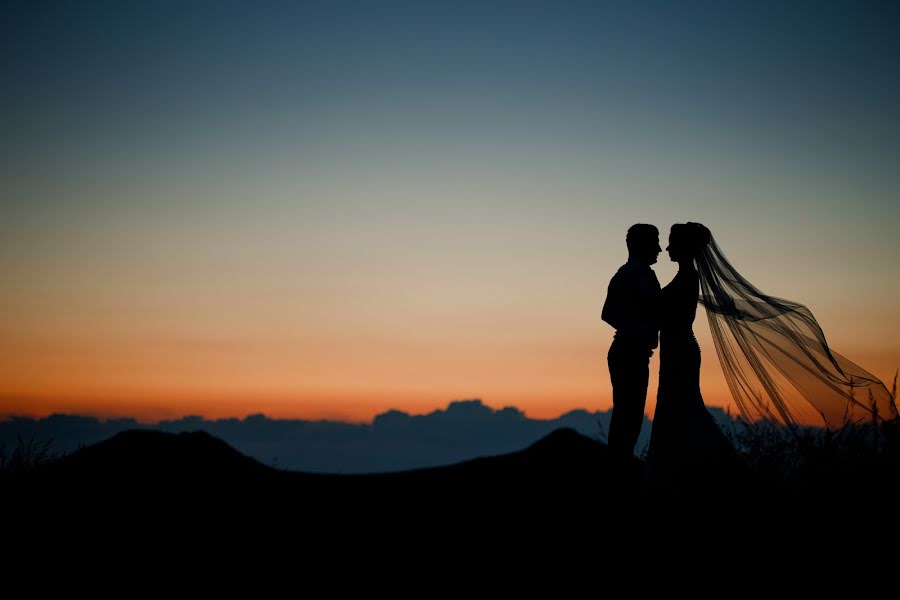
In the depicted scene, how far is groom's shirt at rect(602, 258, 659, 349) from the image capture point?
1000cm

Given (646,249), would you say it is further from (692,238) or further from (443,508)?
(443,508)

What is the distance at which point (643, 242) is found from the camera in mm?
10219

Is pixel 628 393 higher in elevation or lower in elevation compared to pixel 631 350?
lower

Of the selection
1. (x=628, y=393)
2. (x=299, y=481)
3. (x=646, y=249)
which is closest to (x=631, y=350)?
(x=628, y=393)

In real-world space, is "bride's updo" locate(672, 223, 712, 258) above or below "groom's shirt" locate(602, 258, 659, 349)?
above

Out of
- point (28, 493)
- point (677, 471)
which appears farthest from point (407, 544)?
Result: point (28, 493)

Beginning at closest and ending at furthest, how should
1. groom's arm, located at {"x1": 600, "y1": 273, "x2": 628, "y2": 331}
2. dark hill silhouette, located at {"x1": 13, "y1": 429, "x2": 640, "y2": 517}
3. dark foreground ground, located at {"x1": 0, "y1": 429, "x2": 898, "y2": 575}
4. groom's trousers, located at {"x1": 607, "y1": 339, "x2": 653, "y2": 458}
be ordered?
dark foreground ground, located at {"x1": 0, "y1": 429, "x2": 898, "y2": 575} → dark hill silhouette, located at {"x1": 13, "y1": 429, "x2": 640, "y2": 517} → groom's trousers, located at {"x1": 607, "y1": 339, "x2": 653, "y2": 458} → groom's arm, located at {"x1": 600, "y1": 273, "x2": 628, "y2": 331}

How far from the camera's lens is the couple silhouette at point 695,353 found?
9.69 meters

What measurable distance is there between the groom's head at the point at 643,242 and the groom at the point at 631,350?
0.48ft

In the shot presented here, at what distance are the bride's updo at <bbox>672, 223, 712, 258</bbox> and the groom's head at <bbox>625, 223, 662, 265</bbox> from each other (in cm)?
26

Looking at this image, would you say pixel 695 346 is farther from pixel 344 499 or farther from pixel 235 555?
pixel 235 555

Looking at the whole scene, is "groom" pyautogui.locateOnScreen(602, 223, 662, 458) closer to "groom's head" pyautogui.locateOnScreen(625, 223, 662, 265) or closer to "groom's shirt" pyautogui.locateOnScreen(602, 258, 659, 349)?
"groom's shirt" pyautogui.locateOnScreen(602, 258, 659, 349)

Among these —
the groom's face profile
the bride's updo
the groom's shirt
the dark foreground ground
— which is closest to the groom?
the groom's shirt

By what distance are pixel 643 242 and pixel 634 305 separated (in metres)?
0.84
